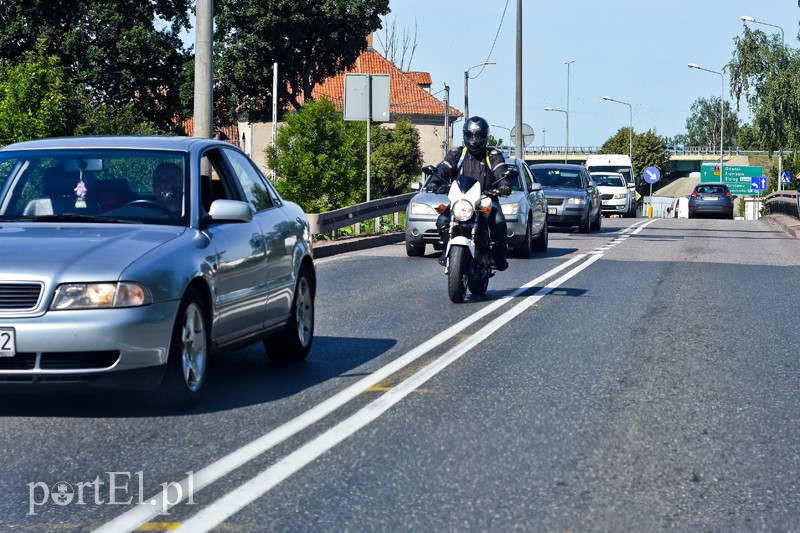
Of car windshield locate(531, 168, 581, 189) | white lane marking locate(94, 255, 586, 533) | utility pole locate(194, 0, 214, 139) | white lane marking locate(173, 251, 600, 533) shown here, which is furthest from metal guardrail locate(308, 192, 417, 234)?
white lane marking locate(173, 251, 600, 533)

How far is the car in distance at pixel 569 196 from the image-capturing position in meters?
29.9

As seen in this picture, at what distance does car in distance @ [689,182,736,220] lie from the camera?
178 ft

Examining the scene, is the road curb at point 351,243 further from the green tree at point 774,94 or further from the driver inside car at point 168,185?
the green tree at point 774,94

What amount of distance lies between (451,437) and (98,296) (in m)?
1.86

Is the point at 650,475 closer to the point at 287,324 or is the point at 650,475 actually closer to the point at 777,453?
the point at 777,453

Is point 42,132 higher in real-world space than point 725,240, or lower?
higher

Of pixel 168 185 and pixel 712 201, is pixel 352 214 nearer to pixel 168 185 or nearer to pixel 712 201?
pixel 168 185

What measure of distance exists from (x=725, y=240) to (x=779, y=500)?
23.7 metres

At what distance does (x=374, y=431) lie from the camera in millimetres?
6512

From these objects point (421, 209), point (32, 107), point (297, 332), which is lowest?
point (297, 332)

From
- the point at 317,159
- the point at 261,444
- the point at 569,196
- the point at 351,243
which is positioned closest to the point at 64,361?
the point at 261,444

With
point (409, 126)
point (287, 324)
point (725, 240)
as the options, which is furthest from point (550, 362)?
point (409, 126)

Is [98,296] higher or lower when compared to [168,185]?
lower

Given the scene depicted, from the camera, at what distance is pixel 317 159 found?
86.1 feet
